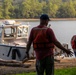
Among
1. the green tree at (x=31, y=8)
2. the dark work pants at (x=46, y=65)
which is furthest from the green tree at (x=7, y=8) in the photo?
the dark work pants at (x=46, y=65)

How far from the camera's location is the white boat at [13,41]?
61.0 feet

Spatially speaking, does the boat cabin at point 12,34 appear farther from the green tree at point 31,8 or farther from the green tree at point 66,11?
the green tree at point 66,11

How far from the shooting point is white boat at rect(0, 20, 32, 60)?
1859cm

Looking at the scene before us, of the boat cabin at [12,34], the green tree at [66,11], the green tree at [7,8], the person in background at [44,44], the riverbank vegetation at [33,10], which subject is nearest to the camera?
the person in background at [44,44]

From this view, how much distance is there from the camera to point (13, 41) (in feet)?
66.4

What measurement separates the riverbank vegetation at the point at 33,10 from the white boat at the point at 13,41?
264ft

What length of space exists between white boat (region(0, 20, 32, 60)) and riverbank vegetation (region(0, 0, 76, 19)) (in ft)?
264

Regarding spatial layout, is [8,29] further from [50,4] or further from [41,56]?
[50,4]

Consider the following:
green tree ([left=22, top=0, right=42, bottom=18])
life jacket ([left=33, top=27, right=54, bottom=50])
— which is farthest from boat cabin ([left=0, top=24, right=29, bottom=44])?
green tree ([left=22, top=0, right=42, bottom=18])

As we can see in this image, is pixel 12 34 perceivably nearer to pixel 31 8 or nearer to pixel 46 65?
pixel 46 65

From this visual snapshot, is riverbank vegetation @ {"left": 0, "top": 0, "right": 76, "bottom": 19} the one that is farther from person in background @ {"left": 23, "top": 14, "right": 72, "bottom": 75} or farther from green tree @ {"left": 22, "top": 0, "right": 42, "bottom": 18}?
person in background @ {"left": 23, "top": 14, "right": 72, "bottom": 75}

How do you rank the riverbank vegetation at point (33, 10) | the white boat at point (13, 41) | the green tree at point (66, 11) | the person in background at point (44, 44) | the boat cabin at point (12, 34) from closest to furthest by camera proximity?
the person in background at point (44, 44) < the white boat at point (13, 41) < the boat cabin at point (12, 34) < the riverbank vegetation at point (33, 10) < the green tree at point (66, 11)

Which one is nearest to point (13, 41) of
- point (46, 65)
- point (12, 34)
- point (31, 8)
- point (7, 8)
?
point (12, 34)

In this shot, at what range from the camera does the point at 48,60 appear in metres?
6.62
